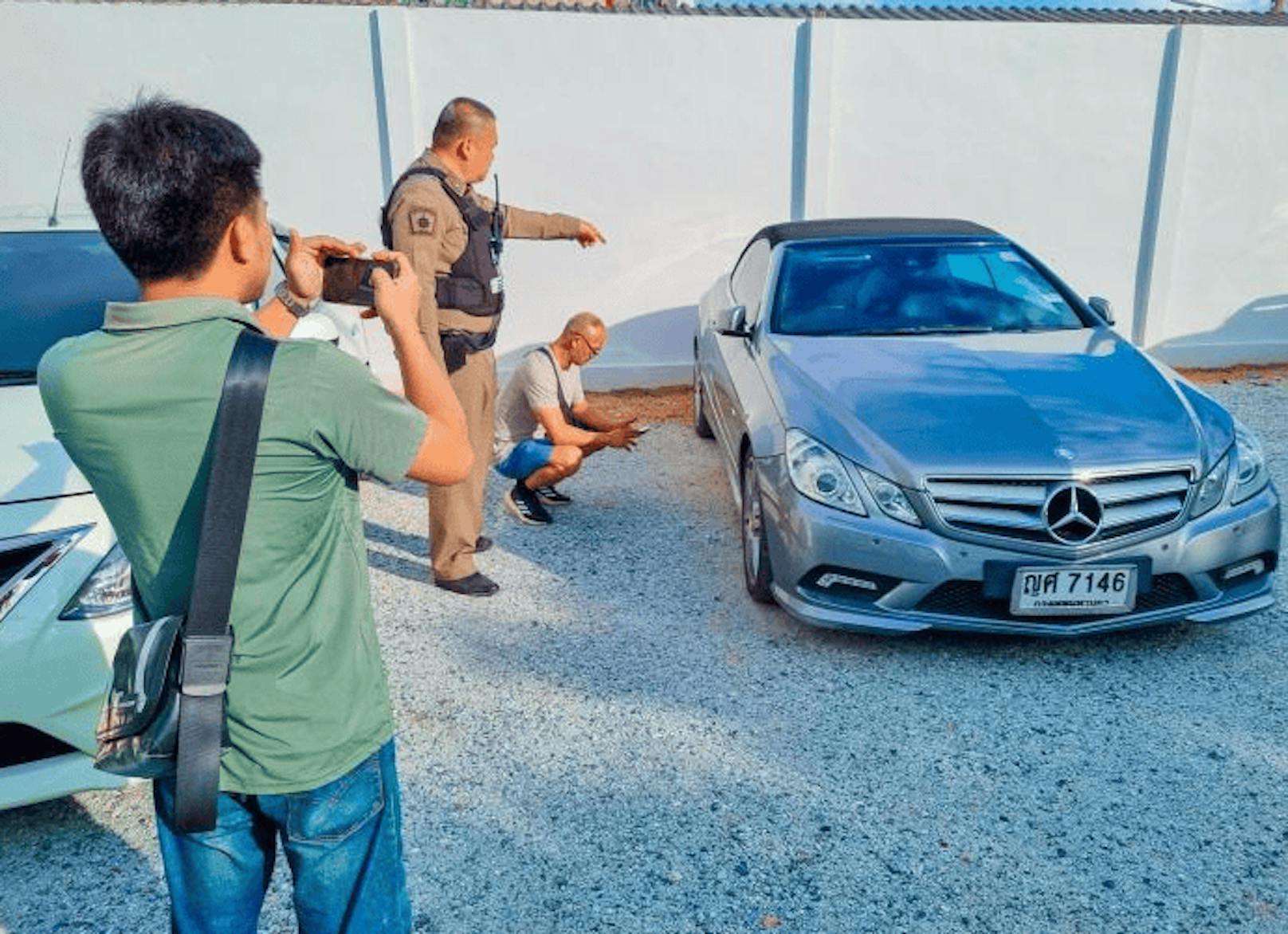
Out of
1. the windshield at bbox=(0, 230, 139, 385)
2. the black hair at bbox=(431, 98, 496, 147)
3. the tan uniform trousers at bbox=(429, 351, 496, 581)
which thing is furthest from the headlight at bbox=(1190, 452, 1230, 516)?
the windshield at bbox=(0, 230, 139, 385)

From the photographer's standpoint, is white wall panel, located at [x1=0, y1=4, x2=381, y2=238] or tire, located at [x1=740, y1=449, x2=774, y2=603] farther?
white wall panel, located at [x1=0, y1=4, x2=381, y2=238]

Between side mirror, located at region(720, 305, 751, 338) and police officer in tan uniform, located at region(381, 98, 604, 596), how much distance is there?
1093mm

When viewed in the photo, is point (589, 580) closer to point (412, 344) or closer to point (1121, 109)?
point (412, 344)

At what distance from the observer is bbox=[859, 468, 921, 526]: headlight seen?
3453 mm

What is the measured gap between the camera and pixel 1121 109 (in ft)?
25.9

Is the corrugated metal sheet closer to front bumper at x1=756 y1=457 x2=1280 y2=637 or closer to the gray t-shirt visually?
the gray t-shirt

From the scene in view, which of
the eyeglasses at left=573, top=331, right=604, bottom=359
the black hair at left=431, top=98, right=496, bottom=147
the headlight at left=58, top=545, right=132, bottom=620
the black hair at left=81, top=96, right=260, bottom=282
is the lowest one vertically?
the headlight at left=58, top=545, right=132, bottom=620

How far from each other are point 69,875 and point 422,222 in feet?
7.74

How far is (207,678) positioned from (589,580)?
3.12 meters

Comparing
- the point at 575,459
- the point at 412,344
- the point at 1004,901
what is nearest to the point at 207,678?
the point at 412,344

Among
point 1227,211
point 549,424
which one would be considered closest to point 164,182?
point 549,424

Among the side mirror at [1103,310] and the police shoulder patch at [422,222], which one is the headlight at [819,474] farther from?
the side mirror at [1103,310]

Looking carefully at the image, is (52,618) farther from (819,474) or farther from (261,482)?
(819,474)

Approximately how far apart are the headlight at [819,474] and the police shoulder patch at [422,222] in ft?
5.07
